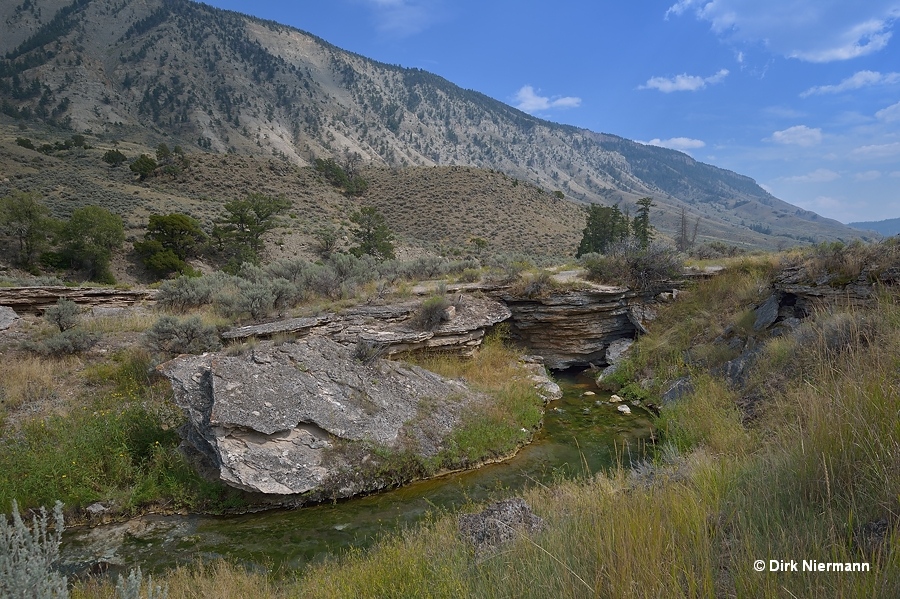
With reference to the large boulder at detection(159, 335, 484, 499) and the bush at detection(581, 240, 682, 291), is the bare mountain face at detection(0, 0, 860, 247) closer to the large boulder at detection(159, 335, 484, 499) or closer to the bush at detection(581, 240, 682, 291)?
the bush at detection(581, 240, 682, 291)

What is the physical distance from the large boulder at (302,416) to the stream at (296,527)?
447 millimetres

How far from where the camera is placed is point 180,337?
957 centimetres

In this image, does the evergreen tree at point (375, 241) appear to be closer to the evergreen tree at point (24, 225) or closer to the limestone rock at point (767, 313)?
the evergreen tree at point (24, 225)

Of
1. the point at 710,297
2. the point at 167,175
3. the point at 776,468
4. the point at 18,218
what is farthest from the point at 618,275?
the point at 167,175

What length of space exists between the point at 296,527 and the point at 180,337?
562cm

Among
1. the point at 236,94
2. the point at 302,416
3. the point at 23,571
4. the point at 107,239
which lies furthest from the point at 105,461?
the point at 236,94

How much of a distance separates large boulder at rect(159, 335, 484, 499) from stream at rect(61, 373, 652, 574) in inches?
17.6

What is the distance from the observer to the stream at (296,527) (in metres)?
5.50

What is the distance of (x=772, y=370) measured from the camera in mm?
7992

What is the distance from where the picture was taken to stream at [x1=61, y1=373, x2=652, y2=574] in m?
5.50

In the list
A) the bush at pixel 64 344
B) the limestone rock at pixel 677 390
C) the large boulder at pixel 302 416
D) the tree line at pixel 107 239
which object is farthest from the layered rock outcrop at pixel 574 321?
the tree line at pixel 107 239

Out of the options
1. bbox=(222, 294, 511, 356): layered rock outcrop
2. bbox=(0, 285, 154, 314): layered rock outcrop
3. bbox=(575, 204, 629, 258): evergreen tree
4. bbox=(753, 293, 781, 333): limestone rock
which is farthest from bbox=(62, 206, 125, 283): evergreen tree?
bbox=(575, 204, 629, 258): evergreen tree

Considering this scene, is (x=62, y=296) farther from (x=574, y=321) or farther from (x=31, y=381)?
(x=574, y=321)

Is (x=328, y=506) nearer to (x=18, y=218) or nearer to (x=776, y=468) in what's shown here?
(x=776, y=468)
